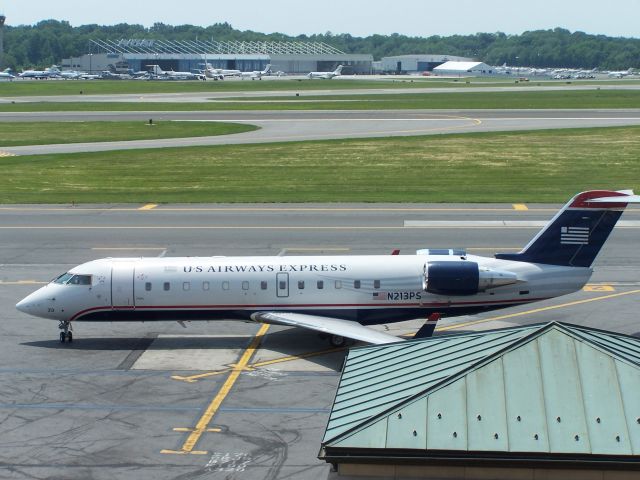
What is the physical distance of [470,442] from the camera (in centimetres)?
1363

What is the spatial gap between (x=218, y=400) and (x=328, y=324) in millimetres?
5072

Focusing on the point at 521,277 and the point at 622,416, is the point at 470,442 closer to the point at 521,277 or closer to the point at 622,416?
the point at 622,416

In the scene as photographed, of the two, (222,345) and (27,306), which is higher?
(27,306)

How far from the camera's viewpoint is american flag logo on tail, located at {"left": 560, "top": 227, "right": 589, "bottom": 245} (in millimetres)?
31797

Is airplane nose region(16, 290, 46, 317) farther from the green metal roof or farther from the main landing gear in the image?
the green metal roof

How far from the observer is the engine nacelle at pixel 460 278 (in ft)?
99.4

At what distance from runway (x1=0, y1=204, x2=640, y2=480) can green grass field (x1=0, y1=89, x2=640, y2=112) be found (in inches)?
2921

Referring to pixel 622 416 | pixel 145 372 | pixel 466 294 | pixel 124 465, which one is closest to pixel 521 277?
pixel 466 294

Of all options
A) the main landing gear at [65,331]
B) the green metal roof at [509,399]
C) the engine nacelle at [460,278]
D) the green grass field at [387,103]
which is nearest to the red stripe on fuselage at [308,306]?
the engine nacelle at [460,278]

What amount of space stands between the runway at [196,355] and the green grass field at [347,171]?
22.6 ft

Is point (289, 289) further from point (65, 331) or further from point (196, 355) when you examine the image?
point (65, 331)

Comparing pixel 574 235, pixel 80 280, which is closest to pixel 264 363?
pixel 80 280

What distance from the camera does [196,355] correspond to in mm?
31109

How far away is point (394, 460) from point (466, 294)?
17.5 metres
